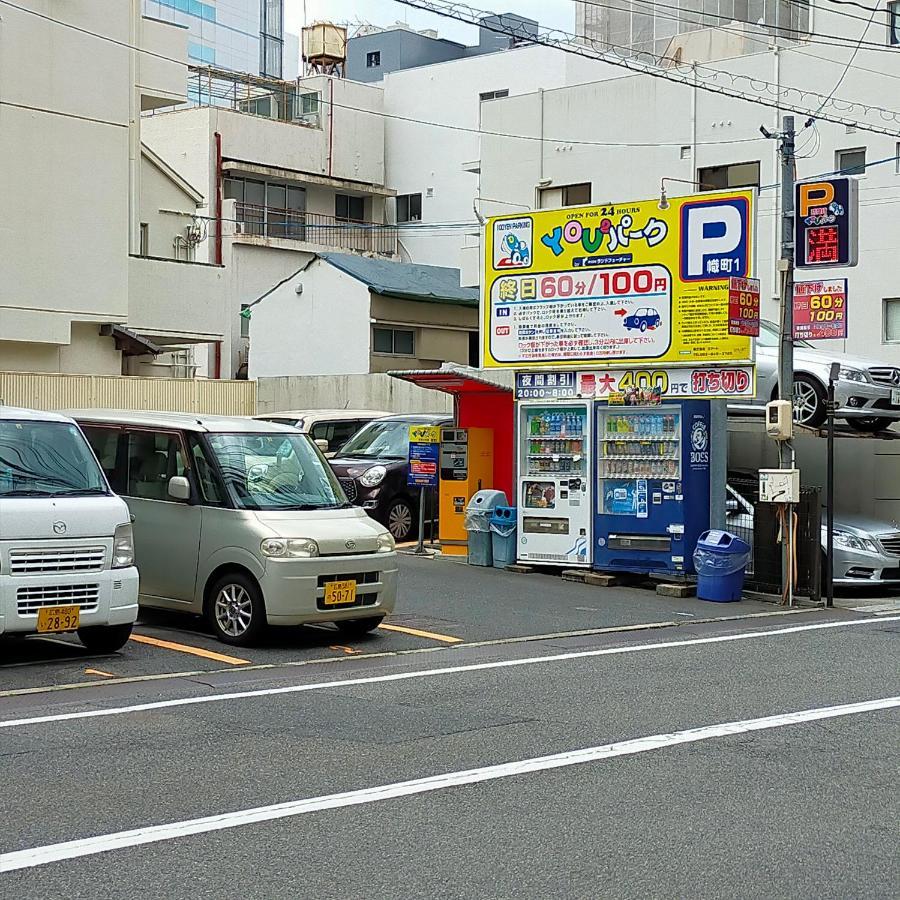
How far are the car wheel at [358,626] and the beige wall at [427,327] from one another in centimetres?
2339

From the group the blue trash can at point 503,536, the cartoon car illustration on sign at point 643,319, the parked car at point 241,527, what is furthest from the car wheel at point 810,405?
the parked car at point 241,527

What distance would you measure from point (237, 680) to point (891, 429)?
1289 cm

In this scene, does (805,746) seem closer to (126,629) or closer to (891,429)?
(126,629)

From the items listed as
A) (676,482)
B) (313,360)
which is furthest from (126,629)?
(313,360)

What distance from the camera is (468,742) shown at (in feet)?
27.7

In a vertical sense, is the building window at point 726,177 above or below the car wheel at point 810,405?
above

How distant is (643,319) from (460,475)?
436 cm

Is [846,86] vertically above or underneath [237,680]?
above

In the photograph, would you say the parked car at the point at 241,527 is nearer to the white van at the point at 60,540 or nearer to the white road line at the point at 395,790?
the white van at the point at 60,540

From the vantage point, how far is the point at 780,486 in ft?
53.4

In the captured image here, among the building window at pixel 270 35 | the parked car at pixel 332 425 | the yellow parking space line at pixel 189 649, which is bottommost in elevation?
the yellow parking space line at pixel 189 649

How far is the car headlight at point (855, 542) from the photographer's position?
1759 centimetres

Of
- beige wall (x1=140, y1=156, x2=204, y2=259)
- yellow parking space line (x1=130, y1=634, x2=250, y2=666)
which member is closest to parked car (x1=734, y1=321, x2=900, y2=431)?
yellow parking space line (x1=130, y1=634, x2=250, y2=666)

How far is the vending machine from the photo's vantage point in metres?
17.9
